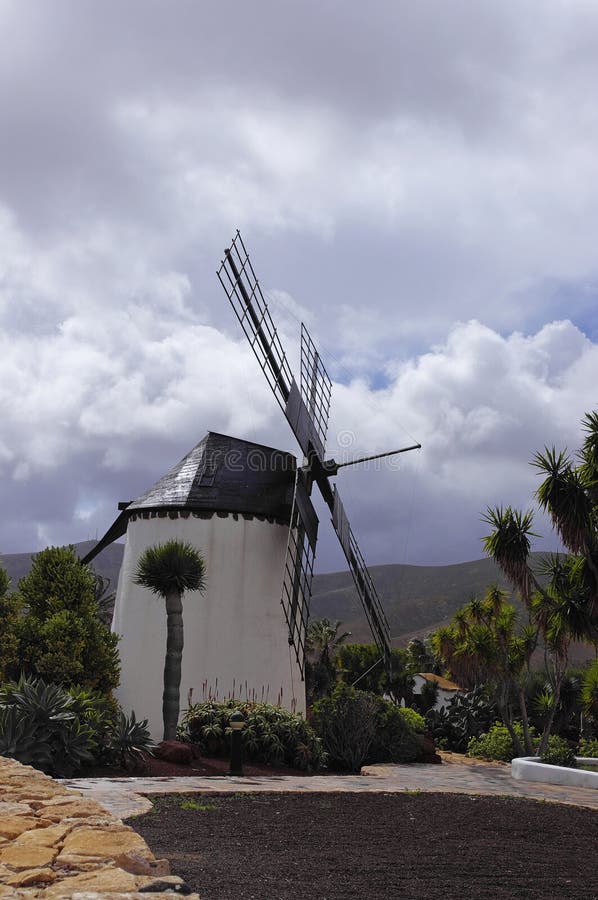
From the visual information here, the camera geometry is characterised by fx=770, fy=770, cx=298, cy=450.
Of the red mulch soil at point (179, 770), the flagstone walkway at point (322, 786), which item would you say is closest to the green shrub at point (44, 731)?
the red mulch soil at point (179, 770)

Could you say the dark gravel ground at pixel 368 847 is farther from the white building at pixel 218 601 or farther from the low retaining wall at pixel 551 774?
the white building at pixel 218 601

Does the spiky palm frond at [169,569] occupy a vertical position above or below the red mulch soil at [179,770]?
above

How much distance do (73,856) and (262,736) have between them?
932 centimetres


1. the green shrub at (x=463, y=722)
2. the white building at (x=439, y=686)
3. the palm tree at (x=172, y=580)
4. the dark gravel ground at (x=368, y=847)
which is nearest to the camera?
the dark gravel ground at (x=368, y=847)

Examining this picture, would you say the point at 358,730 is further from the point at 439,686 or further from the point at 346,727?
the point at 439,686

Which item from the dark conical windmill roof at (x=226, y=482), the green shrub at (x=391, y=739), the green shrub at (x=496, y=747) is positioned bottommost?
the green shrub at (x=496, y=747)

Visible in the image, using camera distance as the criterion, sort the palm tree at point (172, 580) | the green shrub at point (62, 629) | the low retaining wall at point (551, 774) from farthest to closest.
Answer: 1. the palm tree at point (172, 580)
2. the green shrub at point (62, 629)
3. the low retaining wall at point (551, 774)

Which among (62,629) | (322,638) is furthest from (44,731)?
(322,638)

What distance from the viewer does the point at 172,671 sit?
13.8m

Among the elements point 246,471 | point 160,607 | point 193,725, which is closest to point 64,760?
point 193,725

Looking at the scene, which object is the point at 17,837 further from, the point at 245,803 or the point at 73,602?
the point at 73,602

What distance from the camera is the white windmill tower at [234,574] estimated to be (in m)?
18.1

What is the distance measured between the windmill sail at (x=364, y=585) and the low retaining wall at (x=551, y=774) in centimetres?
730

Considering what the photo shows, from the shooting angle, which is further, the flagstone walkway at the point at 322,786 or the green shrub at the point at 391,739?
the green shrub at the point at 391,739
